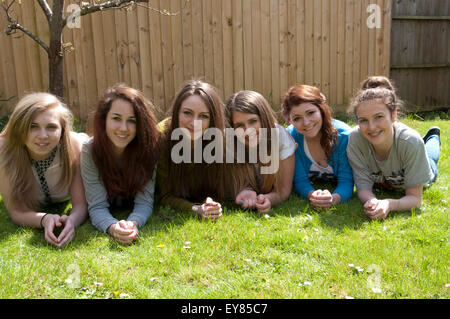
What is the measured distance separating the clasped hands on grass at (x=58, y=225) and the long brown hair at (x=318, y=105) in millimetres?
2014

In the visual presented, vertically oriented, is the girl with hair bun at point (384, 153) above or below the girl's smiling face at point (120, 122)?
below

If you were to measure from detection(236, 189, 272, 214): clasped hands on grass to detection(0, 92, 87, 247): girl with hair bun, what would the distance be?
124 cm

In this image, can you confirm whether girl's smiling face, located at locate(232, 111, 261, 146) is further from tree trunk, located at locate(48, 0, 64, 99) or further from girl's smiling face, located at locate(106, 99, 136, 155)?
tree trunk, located at locate(48, 0, 64, 99)

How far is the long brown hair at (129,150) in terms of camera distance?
303cm

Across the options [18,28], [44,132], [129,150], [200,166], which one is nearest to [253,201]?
[200,166]

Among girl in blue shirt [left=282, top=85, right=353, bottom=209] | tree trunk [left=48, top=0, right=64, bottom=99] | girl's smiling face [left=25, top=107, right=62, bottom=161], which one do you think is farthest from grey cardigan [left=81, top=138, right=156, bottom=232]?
tree trunk [left=48, top=0, right=64, bottom=99]

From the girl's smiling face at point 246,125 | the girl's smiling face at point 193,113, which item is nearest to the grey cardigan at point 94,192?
the girl's smiling face at point 193,113

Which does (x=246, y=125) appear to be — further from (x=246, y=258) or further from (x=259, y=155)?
(x=246, y=258)

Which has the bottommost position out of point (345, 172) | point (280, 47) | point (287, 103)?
point (345, 172)

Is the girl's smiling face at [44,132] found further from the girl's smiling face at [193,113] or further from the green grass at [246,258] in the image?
the girl's smiling face at [193,113]
